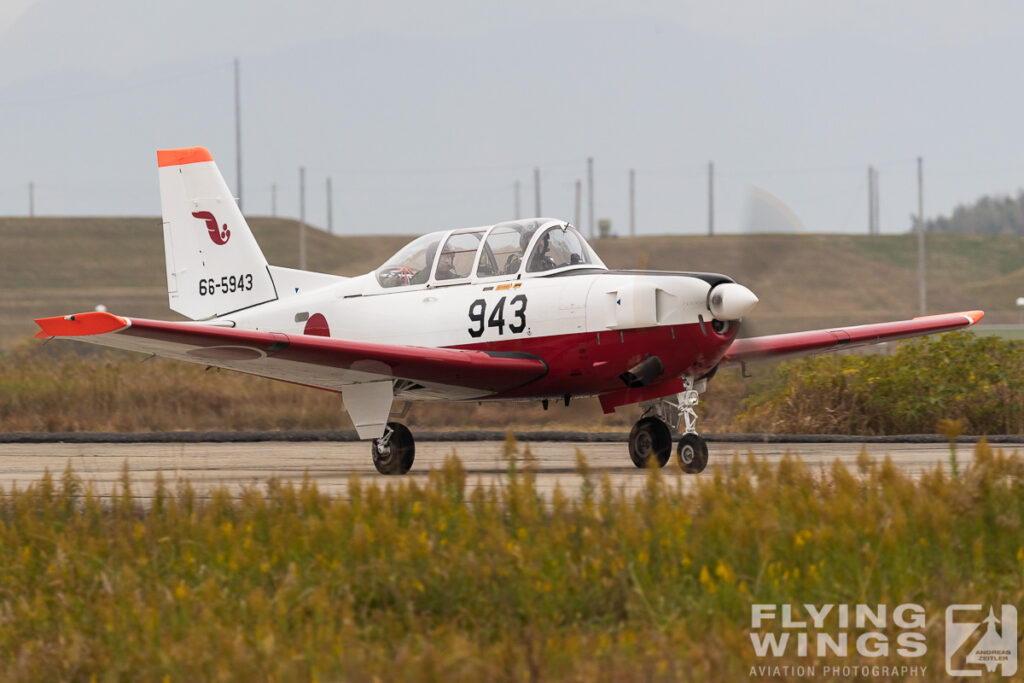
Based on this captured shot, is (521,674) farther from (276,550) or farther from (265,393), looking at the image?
(265,393)

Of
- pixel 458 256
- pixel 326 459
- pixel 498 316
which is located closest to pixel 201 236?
pixel 326 459

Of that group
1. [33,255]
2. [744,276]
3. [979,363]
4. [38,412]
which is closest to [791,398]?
[979,363]

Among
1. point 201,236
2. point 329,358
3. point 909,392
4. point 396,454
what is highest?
point 201,236

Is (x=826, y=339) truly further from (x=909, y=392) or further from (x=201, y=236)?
(x=201, y=236)

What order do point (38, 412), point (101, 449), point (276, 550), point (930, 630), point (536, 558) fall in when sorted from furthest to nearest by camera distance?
point (38, 412), point (101, 449), point (276, 550), point (536, 558), point (930, 630)

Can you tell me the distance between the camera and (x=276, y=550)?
676cm

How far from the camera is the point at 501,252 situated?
1348 cm

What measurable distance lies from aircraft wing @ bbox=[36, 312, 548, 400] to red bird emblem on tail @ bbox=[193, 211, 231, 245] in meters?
3.53

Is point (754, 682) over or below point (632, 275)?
below

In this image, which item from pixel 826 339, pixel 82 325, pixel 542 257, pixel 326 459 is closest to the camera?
pixel 82 325

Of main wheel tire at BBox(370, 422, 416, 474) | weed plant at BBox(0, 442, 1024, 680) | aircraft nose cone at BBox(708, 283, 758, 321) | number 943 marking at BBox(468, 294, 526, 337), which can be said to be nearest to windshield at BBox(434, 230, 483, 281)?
number 943 marking at BBox(468, 294, 526, 337)

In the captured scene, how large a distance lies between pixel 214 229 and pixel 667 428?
6853mm

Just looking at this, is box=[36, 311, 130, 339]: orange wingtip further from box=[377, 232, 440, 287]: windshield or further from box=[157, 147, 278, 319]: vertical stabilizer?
box=[157, 147, 278, 319]: vertical stabilizer

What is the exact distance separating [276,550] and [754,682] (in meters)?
2.84
